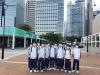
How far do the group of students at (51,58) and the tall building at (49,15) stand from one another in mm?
148242

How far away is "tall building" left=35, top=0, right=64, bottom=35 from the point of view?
545ft

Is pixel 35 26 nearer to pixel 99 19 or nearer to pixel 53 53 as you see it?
pixel 99 19

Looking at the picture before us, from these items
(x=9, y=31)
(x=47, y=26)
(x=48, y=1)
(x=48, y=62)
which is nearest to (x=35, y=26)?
(x=47, y=26)

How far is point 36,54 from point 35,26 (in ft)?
496

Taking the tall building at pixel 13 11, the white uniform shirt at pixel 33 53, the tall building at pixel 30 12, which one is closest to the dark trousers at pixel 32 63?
the white uniform shirt at pixel 33 53

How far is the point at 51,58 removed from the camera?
1567 cm

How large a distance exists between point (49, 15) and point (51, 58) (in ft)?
509

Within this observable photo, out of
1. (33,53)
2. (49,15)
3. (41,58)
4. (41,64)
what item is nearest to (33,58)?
(33,53)

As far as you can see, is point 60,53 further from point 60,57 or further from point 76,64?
point 76,64

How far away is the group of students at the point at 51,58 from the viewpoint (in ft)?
49.6

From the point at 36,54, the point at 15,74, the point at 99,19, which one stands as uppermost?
the point at 99,19

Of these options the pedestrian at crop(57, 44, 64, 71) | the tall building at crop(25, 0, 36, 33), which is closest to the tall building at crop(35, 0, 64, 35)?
the tall building at crop(25, 0, 36, 33)

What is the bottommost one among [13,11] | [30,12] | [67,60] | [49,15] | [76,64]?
[76,64]

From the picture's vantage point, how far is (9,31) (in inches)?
1955
